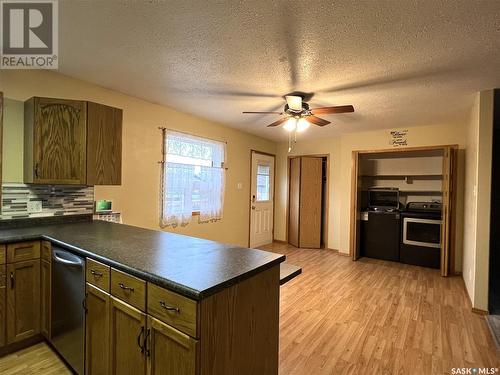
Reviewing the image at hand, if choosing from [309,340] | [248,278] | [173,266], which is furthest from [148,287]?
[309,340]

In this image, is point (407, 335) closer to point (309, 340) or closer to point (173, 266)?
point (309, 340)

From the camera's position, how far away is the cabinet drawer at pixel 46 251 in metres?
1.96

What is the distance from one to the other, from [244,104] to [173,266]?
250 cm

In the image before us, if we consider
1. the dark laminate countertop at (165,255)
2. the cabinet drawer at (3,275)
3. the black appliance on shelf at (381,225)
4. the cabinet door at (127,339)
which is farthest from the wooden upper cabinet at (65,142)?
the black appliance on shelf at (381,225)

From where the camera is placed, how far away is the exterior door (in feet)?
17.6

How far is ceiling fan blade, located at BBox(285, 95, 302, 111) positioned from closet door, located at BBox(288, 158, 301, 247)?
2861mm

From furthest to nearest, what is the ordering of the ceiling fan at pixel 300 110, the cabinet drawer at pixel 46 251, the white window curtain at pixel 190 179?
the white window curtain at pixel 190 179 → the ceiling fan at pixel 300 110 → the cabinet drawer at pixel 46 251

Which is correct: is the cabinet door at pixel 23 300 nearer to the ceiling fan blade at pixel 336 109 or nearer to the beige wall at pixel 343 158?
the ceiling fan blade at pixel 336 109

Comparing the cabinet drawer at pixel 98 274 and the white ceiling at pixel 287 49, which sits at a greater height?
the white ceiling at pixel 287 49

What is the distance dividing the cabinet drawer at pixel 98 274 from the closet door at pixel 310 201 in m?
4.55

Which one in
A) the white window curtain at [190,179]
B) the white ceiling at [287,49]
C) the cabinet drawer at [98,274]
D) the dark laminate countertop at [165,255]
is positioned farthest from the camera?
the white window curtain at [190,179]

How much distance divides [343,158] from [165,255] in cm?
430

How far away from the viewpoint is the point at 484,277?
8.95 feet

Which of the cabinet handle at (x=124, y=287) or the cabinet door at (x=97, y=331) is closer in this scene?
the cabinet handle at (x=124, y=287)
